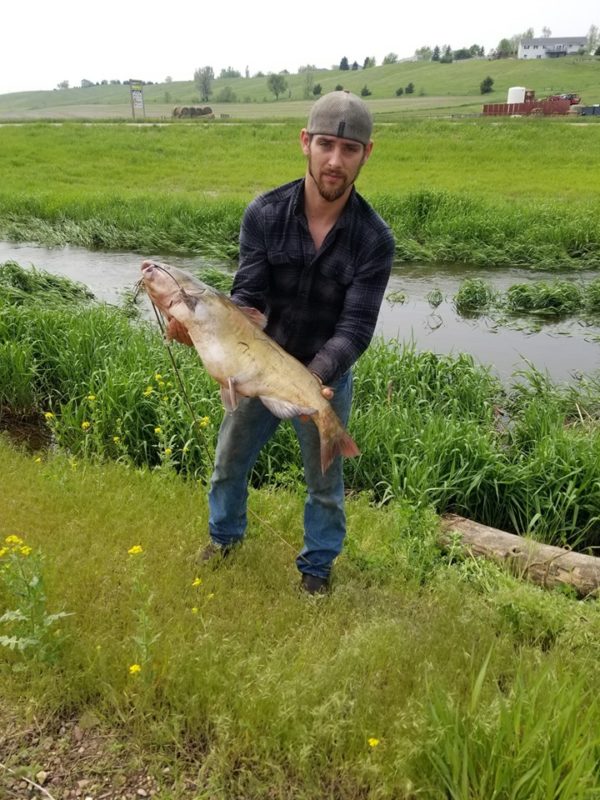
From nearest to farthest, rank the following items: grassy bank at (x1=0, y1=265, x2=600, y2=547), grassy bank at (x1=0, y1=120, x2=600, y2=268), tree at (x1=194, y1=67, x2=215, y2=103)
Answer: grassy bank at (x1=0, y1=265, x2=600, y2=547) < grassy bank at (x1=0, y1=120, x2=600, y2=268) < tree at (x1=194, y1=67, x2=215, y2=103)

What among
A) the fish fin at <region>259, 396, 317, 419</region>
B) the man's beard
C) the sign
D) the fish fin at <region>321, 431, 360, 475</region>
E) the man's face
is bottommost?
the fish fin at <region>321, 431, 360, 475</region>

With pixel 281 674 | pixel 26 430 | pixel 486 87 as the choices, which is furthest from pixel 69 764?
pixel 486 87

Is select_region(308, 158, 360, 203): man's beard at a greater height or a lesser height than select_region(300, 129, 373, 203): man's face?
lesser

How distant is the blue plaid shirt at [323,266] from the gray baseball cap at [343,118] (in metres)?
0.32

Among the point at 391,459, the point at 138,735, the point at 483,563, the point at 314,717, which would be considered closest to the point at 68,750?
the point at 138,735

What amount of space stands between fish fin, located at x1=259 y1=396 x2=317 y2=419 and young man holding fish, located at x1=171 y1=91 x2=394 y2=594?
0.02 meters

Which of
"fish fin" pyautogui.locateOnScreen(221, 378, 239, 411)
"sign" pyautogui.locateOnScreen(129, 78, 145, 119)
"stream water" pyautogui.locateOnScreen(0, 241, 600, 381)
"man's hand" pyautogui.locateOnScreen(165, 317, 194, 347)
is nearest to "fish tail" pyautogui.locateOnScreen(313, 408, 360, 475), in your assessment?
"fish fin" pyautogui.locateOnScreen(221, 378, 239, 411)

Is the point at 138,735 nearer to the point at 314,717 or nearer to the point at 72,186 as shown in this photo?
the point at 314,717

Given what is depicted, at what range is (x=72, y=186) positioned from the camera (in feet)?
69.1

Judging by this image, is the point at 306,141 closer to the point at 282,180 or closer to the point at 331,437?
the point at 331,437

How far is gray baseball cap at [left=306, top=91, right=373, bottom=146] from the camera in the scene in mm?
2957

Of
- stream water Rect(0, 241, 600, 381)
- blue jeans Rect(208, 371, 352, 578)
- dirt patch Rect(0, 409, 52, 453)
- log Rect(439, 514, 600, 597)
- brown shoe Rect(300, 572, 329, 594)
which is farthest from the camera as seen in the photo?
stream water Rect(0, 241, 600, 381)

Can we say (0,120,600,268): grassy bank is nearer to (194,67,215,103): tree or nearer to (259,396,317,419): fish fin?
(259,396,317,419): fish fin

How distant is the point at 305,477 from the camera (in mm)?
3682
